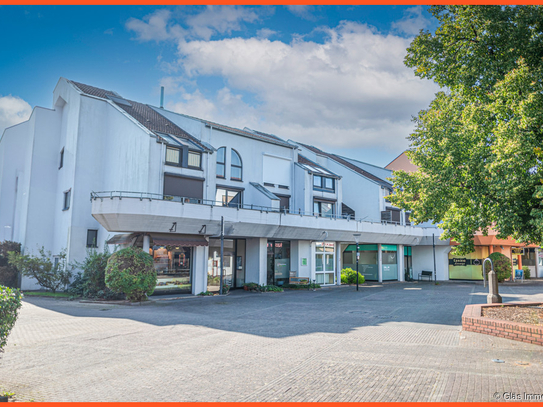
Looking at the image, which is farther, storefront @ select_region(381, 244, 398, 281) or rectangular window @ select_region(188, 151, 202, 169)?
storefront @ select_region(381, 244, 398, 281)

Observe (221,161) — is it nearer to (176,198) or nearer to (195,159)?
(195,159)

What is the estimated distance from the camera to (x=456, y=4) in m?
11.4

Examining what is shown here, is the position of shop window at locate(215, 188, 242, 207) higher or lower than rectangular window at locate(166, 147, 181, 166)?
lower

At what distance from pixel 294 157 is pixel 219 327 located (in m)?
21.1

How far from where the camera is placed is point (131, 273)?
17.5 meters

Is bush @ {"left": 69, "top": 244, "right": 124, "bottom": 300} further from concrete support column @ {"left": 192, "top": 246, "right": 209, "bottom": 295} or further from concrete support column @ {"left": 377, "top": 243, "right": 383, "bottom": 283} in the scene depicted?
concrete support column @ {"left": 377, "top": 243, "right": 383, "bottom": 283}

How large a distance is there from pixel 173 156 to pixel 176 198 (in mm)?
2374

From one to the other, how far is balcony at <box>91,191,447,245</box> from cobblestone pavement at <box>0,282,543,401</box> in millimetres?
6109

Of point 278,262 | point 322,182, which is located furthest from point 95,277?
point 322,182

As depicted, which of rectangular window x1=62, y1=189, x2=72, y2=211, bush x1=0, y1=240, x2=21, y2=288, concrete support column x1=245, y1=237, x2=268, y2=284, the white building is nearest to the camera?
the white building

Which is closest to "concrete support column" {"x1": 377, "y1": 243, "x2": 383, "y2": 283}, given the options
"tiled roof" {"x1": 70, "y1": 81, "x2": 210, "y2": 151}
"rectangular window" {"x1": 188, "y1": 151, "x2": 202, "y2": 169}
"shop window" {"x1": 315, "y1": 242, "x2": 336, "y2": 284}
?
"shop window" {"x1": 315, "y1": 242, "x2": 336, "y2": 284}

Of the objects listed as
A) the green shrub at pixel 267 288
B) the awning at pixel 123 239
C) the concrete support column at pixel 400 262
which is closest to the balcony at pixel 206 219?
→ the awning at pixel 123 239

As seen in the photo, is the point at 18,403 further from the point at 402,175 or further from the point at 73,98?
the point at 73,98

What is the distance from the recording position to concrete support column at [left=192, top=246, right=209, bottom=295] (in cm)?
2162
